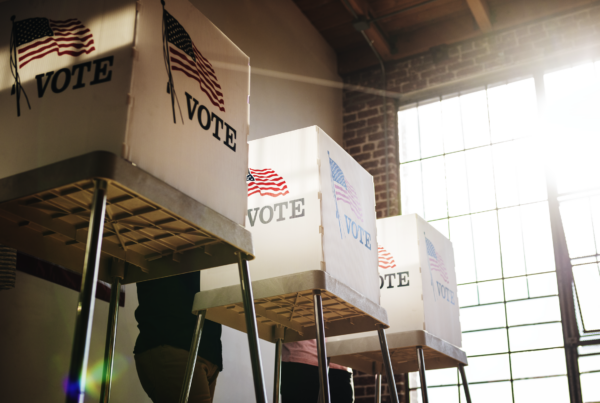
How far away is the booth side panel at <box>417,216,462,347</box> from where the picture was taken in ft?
7.82

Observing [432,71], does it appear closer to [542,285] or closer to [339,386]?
[542,285]

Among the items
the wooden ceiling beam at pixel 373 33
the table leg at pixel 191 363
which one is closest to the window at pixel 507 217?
the wooden ceiling beam at pixel 373 33

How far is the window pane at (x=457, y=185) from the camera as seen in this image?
468 cm

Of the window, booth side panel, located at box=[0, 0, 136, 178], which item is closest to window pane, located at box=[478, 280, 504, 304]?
the window

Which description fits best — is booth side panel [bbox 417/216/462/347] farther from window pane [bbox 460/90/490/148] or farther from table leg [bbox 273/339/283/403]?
window pane [bbox 460/90/490/148]

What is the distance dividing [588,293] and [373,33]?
2.56m

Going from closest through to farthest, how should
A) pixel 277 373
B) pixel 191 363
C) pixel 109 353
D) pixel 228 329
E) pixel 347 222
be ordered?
1. pixel 109 353
2. pixel 191 363
3. pixel 347 222
4. pixel 277 373
5. pixel 228 329

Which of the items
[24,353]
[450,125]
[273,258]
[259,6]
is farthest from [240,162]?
[450,125]

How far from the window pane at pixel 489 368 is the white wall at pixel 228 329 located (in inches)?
60.8

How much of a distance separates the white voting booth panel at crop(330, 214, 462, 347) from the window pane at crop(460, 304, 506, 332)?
1.78 m

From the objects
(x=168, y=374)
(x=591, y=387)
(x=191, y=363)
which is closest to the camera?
(x=191, y=363)

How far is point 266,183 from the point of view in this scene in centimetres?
172

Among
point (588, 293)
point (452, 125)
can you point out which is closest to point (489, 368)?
point (588, 293)

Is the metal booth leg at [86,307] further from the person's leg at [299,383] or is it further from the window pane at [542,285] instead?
the window pane at [542,285]
